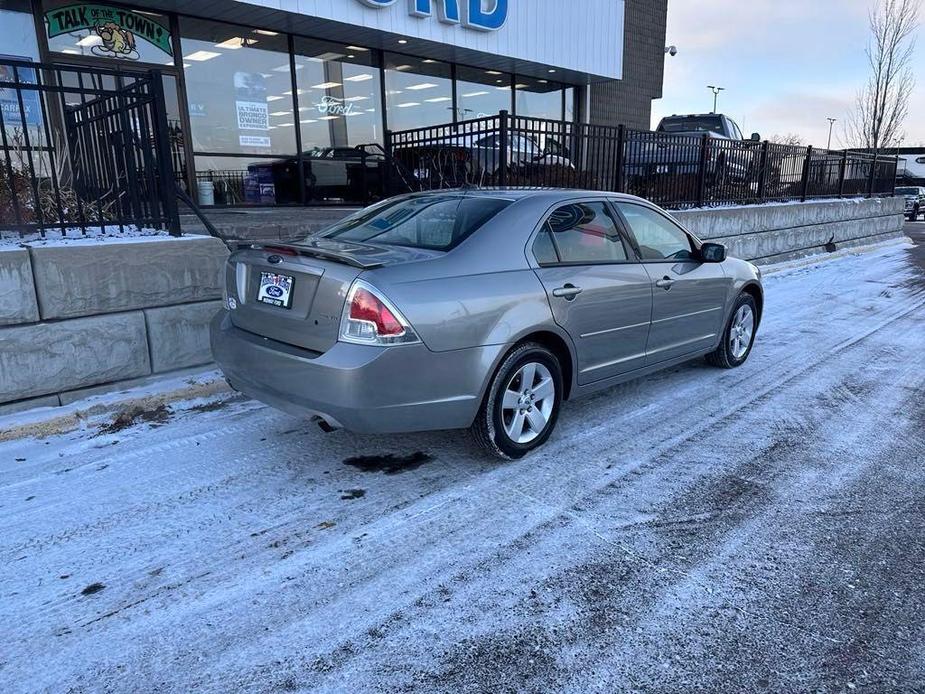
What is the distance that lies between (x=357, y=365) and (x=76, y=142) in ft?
14.3

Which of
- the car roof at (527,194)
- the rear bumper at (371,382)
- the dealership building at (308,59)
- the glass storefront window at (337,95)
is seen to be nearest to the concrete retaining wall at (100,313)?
the rear bumper at (371,382)

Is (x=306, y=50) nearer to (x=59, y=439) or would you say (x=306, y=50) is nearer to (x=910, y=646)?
(x=59, y=439)

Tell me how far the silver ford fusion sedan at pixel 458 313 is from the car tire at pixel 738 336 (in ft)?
3.32

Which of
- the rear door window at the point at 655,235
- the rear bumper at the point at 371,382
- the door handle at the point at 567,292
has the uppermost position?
the rear door window at the point at 655,235

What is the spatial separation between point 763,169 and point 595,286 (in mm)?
11419

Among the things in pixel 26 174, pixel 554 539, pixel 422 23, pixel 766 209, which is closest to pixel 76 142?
pixel 26 174

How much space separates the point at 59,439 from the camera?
4.22m

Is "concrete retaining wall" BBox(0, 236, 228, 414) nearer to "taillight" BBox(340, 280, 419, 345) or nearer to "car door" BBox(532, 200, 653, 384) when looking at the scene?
"taillight" BBox(340, 280, 419, 345)

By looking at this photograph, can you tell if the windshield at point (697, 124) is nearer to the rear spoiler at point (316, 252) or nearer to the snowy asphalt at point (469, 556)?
the snowy asphalt at point (469, 556)

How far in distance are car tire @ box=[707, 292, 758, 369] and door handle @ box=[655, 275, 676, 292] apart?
3.75 feet

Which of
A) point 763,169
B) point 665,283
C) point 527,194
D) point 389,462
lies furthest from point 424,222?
point 763,169

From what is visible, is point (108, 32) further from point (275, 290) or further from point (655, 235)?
point (655, 235)

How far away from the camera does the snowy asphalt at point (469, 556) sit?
7.48 feet

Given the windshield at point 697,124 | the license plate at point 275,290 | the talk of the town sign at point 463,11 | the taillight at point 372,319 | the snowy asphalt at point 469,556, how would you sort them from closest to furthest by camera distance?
the snowy asphalt at point 469,556 → the taillight at point 372,319 → the license plate at point 275,290 → the talk of the town sign at point 463,11 → the windshield at point 697,124
